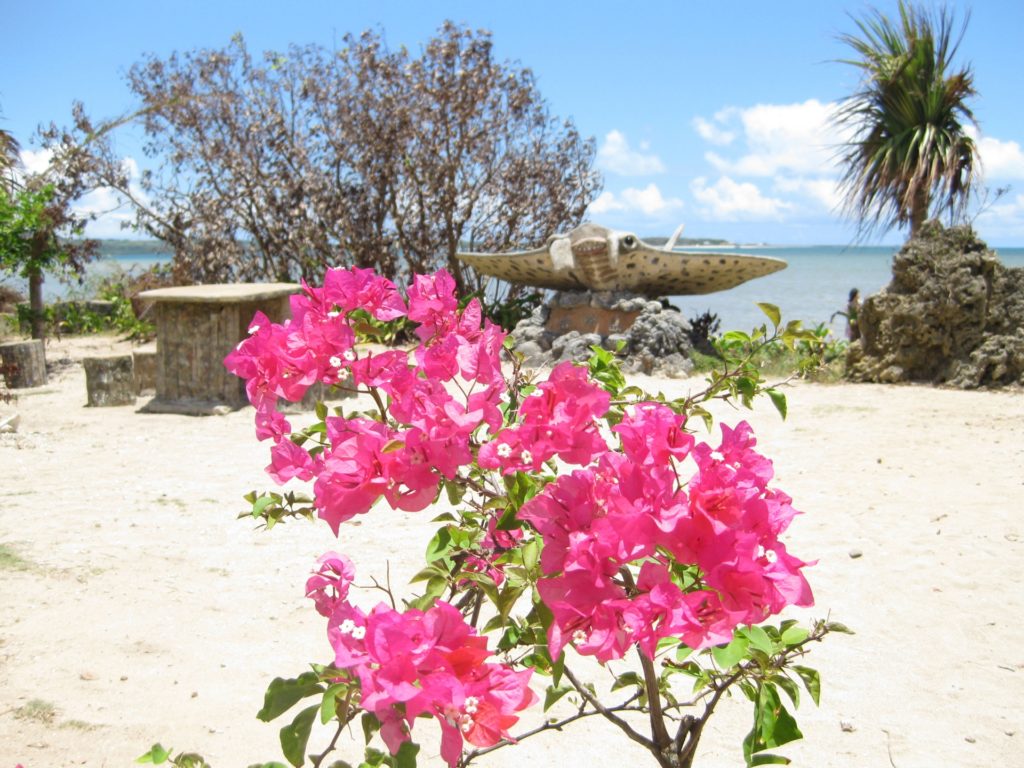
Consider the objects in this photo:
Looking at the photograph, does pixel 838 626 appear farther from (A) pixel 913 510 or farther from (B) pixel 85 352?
(B) pixel 85 352

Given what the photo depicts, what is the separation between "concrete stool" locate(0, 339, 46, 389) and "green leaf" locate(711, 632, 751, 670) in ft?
27.9

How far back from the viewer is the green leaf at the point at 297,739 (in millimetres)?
1098

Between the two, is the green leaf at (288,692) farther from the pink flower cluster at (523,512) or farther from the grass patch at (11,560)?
the grass patch at (11,560)

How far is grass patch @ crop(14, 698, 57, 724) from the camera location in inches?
87.8

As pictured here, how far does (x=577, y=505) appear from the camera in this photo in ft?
3.45

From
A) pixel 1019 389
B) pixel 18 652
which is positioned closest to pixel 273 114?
pixel 1019 389

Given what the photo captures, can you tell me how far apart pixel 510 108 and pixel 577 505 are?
11.2m

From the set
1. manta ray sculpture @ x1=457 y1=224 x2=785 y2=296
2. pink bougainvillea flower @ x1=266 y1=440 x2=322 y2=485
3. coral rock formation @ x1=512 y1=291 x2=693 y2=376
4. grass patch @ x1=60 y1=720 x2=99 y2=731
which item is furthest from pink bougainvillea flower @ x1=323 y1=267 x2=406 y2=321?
manta ray sculpture @ x1=457 y1=224 x2=785 y2=296

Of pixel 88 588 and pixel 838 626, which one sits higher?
pixel 838 626

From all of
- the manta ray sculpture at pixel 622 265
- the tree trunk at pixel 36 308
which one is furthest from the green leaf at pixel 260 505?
the tree trunk at pixel 36 308

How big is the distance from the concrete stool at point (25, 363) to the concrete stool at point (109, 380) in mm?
1341

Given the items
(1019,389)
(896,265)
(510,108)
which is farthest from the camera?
(510,108)

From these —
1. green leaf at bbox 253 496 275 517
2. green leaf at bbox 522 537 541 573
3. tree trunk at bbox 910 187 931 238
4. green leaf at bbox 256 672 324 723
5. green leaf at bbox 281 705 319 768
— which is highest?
tree trunk at bbox 910 187 931 238

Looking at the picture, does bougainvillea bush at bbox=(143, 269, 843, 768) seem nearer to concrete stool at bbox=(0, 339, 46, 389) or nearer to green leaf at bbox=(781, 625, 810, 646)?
green leaf at bbox=(781, 625, 810, 646)
